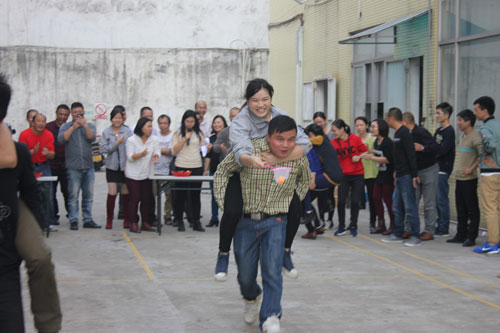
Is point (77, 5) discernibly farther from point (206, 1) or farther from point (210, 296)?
point (210, 296)

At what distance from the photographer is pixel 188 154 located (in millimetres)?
11758

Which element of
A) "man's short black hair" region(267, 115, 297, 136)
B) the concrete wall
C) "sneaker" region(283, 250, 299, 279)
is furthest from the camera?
the concrete wall

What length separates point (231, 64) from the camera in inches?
1087

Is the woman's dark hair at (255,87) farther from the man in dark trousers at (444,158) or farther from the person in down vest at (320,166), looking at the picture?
the man in dark trousers at (444,158)

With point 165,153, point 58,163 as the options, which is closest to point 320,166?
point 165,153

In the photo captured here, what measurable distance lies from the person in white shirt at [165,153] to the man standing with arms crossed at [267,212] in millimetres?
6259

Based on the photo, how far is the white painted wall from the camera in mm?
27250

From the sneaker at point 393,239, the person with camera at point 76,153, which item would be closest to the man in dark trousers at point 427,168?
the sneaker at point 393,239

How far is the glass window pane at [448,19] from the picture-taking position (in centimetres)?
1262

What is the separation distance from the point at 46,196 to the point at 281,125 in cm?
653

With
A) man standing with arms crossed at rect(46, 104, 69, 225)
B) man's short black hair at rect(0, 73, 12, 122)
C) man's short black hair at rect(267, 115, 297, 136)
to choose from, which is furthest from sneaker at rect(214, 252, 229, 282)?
man standing with arms crossed at rect(46, 104, 69, 225)

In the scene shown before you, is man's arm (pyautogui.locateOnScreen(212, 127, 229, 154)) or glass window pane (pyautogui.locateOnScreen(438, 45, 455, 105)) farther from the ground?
glass window pane (pyautogui.locateOnScreen(438, 45, 455, 105))

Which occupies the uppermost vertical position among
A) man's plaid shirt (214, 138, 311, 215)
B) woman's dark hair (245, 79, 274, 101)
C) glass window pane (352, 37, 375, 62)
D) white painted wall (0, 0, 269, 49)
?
white painted wall (0, 0, 269, 49)

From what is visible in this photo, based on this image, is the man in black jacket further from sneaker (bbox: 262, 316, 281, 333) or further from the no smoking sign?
the no smoking sign
